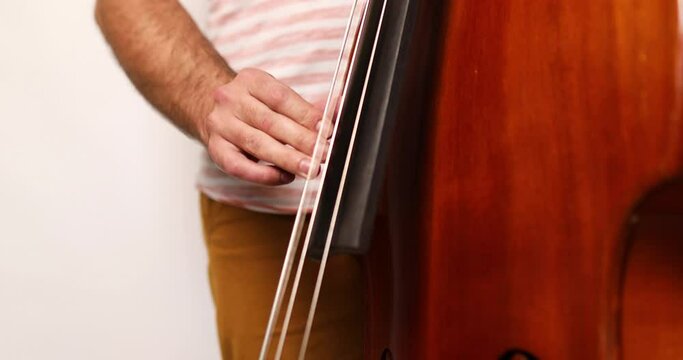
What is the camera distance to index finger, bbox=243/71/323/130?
0.44 metres

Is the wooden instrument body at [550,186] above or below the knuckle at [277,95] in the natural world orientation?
below

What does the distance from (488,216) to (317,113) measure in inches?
5.4

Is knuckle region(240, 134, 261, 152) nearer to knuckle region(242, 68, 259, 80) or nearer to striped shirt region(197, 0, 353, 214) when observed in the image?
knuckle region(242, 68, 259, 80)

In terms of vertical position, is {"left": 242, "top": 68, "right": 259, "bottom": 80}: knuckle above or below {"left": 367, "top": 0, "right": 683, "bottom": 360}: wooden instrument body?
above

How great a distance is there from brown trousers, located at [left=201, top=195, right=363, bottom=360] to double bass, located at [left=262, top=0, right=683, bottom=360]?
0.27m

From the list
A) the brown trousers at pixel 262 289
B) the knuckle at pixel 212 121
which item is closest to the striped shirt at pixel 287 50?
the brown trousers at pixel 262 289

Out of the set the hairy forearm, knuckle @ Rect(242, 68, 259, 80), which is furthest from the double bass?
the hairy forearm

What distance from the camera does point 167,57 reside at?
2.09 ft

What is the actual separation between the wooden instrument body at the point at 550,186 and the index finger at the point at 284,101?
0.28ft

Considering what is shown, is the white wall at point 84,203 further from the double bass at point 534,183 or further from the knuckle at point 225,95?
the double bass at point 534,183

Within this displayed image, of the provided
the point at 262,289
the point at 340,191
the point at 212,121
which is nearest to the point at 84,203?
the point at 262,289

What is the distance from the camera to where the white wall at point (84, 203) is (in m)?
0.82

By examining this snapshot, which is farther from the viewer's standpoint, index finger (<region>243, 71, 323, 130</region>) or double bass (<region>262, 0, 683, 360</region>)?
index finger (<region>243, 71, 323, 130</region>)

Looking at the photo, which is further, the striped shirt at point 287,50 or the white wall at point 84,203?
the white wall at point 84,203
